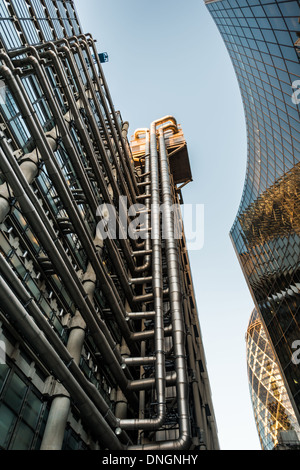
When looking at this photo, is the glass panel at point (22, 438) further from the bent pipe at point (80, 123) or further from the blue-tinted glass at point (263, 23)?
the blue-tinted glass at point (263, 23)

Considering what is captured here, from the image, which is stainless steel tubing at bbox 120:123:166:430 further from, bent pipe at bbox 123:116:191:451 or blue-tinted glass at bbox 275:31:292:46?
blue-tinted glass at bbox 275:31:292:46

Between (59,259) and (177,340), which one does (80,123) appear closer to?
(59,259)

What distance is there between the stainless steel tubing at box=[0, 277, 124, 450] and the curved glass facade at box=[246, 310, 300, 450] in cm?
7508

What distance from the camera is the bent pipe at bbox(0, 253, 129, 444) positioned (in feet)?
39.2

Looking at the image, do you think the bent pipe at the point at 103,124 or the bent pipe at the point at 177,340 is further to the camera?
the bent pipe at the point at 103,124

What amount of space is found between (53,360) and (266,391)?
100 m

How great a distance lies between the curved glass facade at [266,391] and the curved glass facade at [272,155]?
132 ft

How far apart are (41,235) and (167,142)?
4336 centimetres

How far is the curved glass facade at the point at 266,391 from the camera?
86.2m

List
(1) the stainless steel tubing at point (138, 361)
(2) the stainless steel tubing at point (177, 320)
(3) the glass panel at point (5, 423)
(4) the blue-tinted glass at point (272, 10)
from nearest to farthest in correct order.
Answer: (3) the glass panel at point (5, 423) → (2) the stainless steel tubing at point (177, 320) → (1) the stainless steel tubing at point (138, 361) → (4) the blue-tinted glass at point (272, 10)

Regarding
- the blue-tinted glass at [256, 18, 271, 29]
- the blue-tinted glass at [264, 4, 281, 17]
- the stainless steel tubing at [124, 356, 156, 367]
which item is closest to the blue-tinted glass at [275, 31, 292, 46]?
the blue-tinted glass at [264, 4, 281, 17]

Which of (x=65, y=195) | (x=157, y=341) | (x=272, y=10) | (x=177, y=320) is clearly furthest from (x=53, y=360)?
(x=272, y=10)

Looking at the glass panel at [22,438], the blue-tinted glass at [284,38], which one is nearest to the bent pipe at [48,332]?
the glass panel at [22,438]
